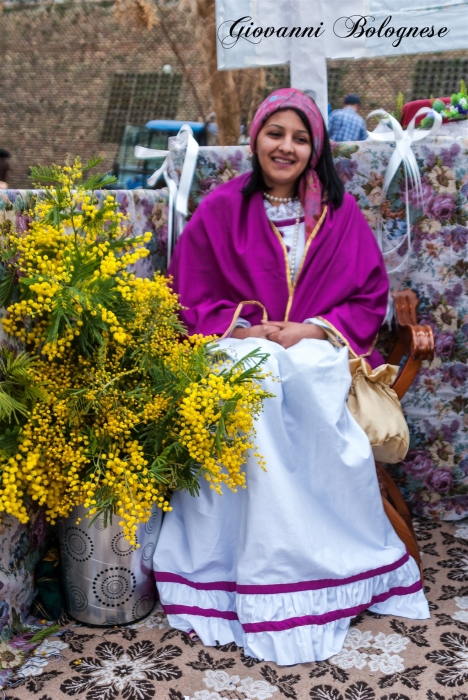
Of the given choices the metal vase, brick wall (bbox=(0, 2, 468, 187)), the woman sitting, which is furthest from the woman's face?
brick wall (bbox=(0, 2, 468, 187))

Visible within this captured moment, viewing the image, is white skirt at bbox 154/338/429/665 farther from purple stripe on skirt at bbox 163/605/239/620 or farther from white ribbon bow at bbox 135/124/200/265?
white ribbon bow at bbox 135/124/200/265

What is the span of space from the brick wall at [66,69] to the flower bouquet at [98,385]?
1655cm

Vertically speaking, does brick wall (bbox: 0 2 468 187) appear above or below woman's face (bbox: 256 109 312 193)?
above

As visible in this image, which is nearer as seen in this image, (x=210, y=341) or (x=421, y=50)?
(x=210, y=341)

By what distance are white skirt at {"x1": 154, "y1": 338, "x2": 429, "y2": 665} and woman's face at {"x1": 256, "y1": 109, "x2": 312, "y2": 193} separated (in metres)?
0.66

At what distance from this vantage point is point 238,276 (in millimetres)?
2588

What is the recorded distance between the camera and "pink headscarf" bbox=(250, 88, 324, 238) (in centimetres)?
254

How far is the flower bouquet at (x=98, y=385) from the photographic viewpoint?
187 centimetres

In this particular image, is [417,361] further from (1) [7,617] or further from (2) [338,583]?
(1) [7,617]

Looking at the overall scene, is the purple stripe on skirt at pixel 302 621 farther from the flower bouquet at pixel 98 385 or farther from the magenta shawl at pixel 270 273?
the magenta shawl at pixel 270 273

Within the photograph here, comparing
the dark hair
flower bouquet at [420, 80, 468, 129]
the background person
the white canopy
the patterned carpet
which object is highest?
the white canopy

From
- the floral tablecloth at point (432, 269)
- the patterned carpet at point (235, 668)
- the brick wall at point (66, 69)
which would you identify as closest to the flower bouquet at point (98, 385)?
the patterned carpet at point (235, 668)

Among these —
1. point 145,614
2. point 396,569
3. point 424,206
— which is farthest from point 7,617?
point 424,206

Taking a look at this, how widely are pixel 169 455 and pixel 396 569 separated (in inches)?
33.1
